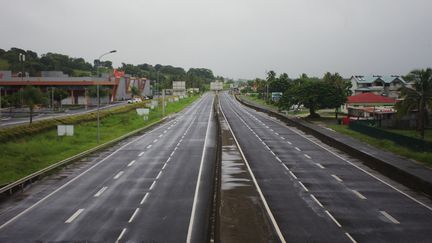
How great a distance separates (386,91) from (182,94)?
8727 centimetres

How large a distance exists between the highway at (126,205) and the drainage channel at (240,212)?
760 mm

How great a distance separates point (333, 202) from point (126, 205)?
34.6 feet

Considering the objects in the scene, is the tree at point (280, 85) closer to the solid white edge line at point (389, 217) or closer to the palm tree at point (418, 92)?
the palm tree at point (418, 92)

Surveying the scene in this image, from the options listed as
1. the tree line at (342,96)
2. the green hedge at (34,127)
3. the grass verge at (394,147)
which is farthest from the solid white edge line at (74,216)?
the tree line at (342,96)

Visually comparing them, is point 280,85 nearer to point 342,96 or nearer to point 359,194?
point 342,96

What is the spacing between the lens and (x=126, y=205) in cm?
2338

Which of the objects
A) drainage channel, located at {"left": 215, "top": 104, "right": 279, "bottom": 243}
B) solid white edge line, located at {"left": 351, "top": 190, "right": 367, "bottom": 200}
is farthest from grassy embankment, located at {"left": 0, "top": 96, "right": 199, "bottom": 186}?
solid white edge line, located at {"left": 351, "top": 190, "right": 367, "bottom": 200}

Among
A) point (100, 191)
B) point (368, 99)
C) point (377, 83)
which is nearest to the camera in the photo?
point (100, 191)

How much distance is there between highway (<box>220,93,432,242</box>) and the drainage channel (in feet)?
2.06

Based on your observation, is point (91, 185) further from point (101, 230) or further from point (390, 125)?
point (390, 125)

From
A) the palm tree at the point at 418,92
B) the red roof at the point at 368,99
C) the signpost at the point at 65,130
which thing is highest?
the palm tree at the point at 418,92

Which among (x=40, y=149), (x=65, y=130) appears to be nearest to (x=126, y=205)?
(x=40, y=149)

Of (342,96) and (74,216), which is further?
(342,96)

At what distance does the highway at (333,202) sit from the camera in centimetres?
1886
